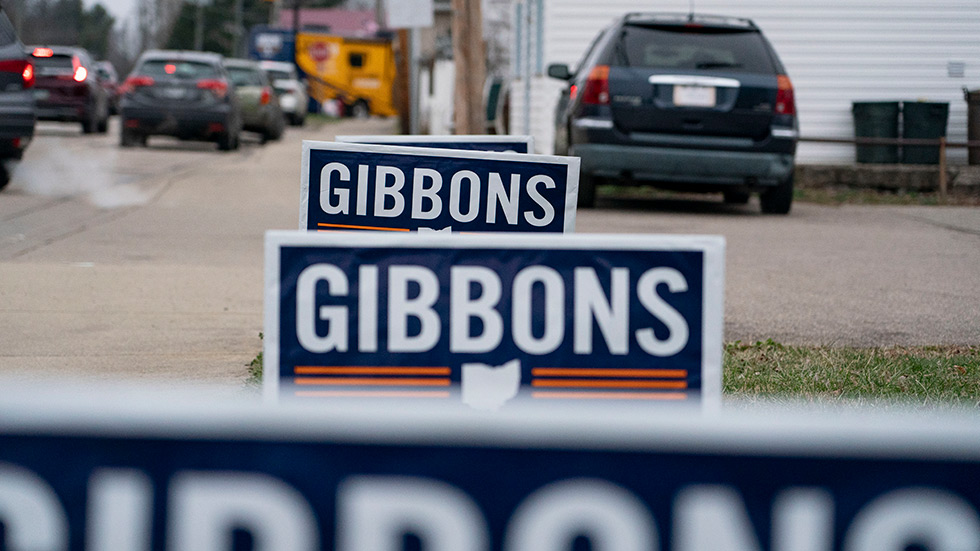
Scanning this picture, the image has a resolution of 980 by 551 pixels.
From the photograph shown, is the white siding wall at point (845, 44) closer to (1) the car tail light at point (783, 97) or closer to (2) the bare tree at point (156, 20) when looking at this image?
(1) the car tail light at point (783, 97)

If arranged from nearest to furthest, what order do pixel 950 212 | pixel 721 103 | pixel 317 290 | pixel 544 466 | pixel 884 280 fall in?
pixel 544 466 < pixel 317 290 < pixel 884 280 < pixel 721 103 < pixel 950 212

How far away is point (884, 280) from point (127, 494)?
6.93m

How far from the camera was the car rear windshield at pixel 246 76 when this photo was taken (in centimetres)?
2588

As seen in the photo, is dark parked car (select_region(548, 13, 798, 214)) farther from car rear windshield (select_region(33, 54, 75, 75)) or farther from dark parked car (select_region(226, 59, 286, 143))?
car rear windshield (select_region(33, 54, 75, 75))

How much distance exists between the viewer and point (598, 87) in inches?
426

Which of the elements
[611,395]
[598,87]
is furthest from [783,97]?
[611,395]

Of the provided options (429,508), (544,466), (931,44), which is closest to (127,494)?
(429,508)

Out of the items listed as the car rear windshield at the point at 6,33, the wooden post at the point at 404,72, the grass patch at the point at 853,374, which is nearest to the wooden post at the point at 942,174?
the grass patch at the point at 853,374

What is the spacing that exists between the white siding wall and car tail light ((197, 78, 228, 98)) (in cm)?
689

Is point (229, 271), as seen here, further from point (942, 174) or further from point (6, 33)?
point (942, 174)

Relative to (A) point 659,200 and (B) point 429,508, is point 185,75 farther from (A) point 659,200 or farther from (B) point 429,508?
(B) point 429,508

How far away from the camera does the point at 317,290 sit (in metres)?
2.28

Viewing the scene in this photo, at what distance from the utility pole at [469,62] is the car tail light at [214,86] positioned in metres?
9.62

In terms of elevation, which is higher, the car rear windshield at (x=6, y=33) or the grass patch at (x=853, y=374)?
the car rear windshield at (x=6, y=33)
